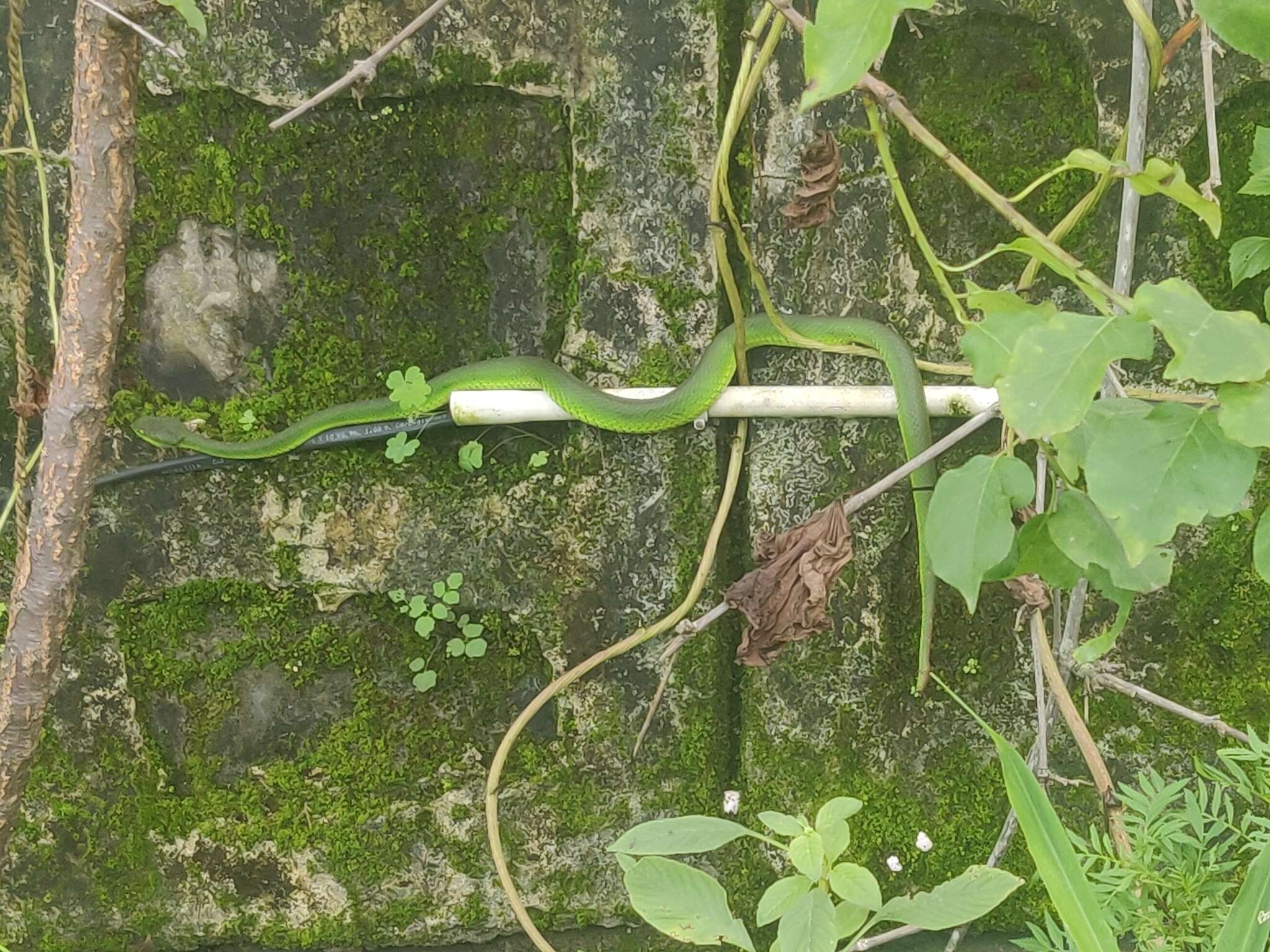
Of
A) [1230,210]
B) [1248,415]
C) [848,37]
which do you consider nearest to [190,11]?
[848,37]

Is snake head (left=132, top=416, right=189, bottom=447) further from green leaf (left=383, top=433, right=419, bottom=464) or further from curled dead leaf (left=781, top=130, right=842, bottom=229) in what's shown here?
curled dead leaf (left=781, top=130, right=842, bottom=229)

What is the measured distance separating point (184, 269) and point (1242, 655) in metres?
2.15

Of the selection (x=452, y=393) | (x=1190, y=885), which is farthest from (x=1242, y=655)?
(x=452, y=393)

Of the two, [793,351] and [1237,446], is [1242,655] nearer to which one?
[793,351]

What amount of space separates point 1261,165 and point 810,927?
0.98 meters

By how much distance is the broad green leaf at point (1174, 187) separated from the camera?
0.88 meters

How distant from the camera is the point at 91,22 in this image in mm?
1102

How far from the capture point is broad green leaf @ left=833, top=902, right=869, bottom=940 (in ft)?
3.41

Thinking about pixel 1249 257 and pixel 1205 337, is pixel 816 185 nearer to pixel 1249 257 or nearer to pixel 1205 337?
pixel 1249 257

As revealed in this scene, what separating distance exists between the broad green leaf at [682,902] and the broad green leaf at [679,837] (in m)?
0.01

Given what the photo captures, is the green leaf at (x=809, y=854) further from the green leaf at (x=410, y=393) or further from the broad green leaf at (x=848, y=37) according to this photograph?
the green leaf at (x=410, y=393)

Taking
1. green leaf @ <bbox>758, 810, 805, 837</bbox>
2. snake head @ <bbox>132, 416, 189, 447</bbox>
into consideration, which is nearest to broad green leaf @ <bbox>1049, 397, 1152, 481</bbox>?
green leaf @ <bbox>758, 810, 805, 837</bbox>

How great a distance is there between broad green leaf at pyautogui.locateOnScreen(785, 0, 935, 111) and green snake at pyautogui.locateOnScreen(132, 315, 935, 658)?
98 centimetres

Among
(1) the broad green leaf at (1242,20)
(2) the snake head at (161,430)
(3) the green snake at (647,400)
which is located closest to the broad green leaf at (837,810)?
(3) the green snake at (647,400)
